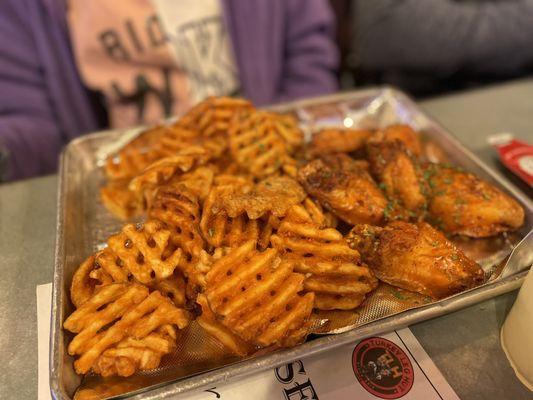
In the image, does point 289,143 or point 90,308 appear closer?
point 90,308

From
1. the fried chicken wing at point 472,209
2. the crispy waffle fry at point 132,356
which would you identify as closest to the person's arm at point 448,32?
the fried chicken wing at point 472,209

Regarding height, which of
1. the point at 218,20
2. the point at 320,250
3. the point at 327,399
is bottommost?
the point at 327,399

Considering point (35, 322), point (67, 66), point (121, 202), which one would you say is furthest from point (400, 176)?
point (67, 66)

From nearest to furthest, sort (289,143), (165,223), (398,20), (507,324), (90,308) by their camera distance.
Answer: (90,308) < (507,324) < (165,223) < (289,143) < (398,20)

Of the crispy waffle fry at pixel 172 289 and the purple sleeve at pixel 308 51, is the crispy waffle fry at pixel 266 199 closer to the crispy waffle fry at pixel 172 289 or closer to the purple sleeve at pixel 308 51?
the crispy waffle fry at pixel 172 289

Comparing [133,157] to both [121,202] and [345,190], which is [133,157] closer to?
[121,202]

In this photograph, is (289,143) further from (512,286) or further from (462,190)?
(512,286)

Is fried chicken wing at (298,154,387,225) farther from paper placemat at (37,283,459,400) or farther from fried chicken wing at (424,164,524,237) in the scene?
paper placemat at (37,283,459,400)

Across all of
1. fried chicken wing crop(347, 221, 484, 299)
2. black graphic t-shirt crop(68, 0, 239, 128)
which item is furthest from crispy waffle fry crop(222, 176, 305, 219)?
black graphic t-shirt crop(68, 0, 239, 128)

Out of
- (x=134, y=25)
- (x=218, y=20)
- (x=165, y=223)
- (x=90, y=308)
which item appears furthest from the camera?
(x=218, y=20)

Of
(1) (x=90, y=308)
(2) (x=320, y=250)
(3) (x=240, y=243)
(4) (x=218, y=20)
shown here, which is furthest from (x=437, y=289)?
(4) (x=218, y=20)
